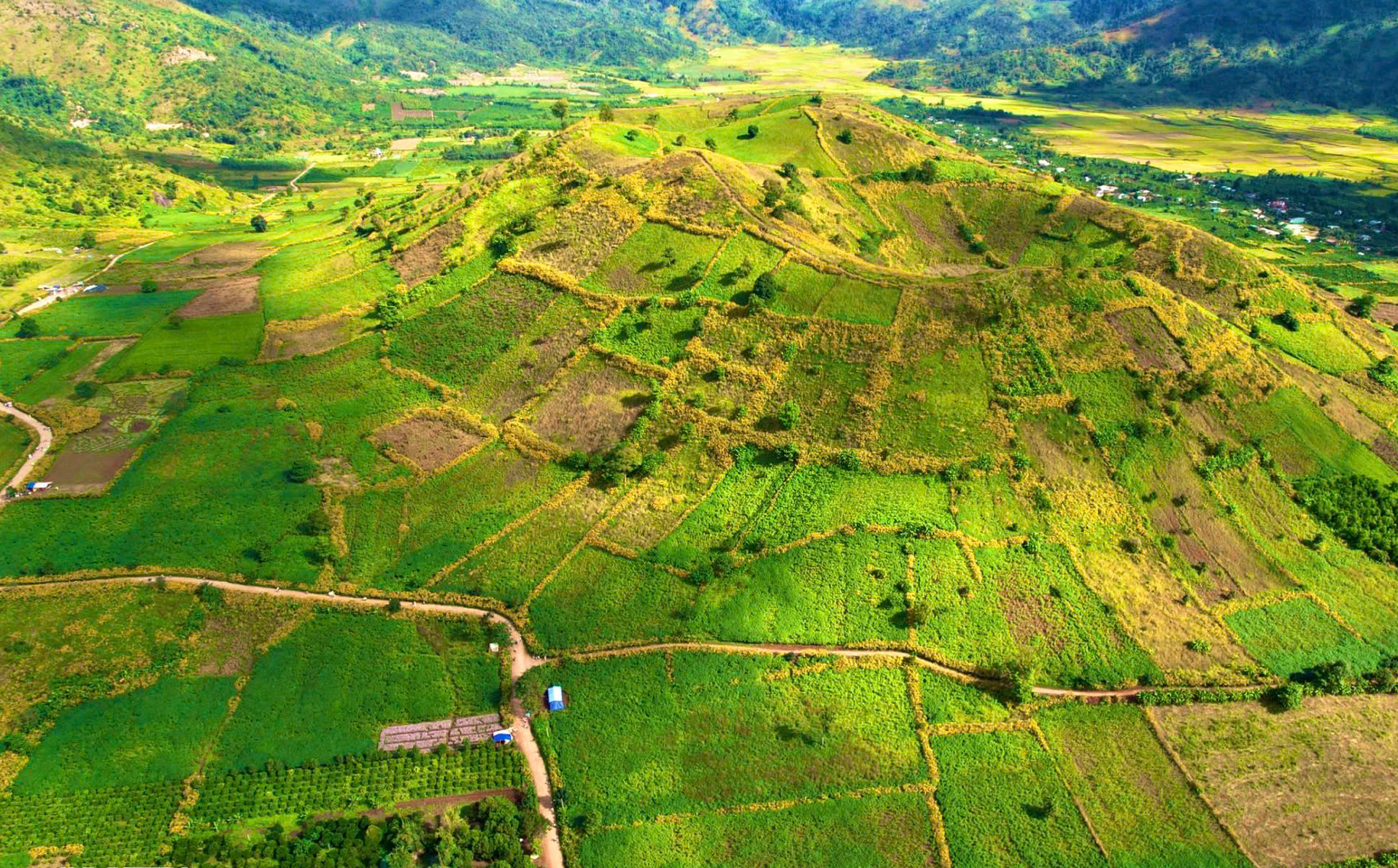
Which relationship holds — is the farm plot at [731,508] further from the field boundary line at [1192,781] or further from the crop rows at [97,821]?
the crop rows at [97,821]

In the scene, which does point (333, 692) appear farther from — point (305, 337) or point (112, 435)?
point (305, 337)

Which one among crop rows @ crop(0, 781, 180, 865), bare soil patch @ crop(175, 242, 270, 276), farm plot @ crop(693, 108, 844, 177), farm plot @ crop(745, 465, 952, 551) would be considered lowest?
crop rows @ crop(0, 781, 180, 865)

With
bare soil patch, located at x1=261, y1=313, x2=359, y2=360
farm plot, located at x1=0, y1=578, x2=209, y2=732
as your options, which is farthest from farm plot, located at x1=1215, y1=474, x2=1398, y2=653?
bare soil patch, located at x1=261, y1=313, x2=359, y2=360

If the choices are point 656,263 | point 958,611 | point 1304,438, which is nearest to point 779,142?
point 656,263

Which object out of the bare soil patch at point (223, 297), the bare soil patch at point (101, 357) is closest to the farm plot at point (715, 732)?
the bare soil patch at point (101, 357)

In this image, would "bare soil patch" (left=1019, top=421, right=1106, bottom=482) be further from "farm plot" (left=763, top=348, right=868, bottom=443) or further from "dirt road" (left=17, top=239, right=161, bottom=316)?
"dirt road" (left=17, top=239, right=161, bottom=316)

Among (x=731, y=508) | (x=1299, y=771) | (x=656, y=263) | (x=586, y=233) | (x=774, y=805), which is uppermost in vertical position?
(x=586, y=233)
